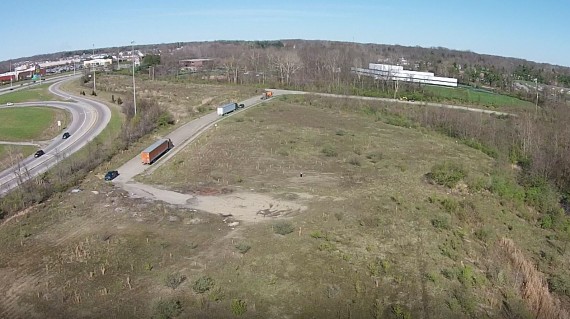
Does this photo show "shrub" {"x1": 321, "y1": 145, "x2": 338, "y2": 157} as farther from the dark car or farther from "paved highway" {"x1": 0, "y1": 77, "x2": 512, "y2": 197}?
the dark car

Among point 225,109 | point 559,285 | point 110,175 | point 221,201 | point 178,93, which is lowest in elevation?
point 559,285

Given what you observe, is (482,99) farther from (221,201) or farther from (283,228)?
(283,228)

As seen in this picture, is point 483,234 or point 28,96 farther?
point 28,96

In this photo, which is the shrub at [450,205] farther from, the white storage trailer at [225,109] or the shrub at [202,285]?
the white storage trailer at [225,109]

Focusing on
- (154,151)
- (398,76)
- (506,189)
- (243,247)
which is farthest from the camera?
(398,76)

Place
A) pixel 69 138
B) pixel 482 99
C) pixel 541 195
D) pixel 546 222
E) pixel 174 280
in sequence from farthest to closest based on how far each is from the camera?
pixel 482 99, pixel 69 138, pixel 541 195, pixel 546 222, pixel 174 280

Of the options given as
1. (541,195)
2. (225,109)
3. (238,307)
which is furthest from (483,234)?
(225,109)

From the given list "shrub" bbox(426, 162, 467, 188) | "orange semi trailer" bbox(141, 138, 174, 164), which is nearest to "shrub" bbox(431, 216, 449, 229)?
"shrub" bbox(426, 162, 467, 188)

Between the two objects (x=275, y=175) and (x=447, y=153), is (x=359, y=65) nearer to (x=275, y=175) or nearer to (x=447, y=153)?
(x=447, y=153)
